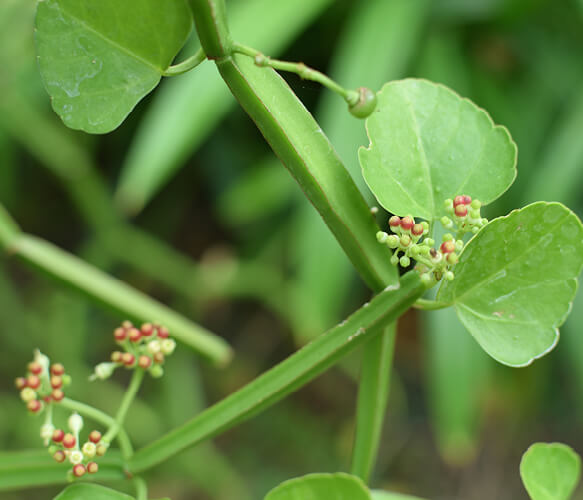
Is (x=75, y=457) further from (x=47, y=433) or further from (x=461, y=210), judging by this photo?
(x=461, y=210)

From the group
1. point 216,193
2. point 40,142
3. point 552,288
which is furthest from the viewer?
point 216,193

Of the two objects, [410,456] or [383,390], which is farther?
[410,456]

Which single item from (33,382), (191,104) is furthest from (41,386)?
(191,104)

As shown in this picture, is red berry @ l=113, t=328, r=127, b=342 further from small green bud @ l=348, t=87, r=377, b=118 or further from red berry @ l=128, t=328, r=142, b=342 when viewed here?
small green bud @ l=348, t=87, r=377, b=118

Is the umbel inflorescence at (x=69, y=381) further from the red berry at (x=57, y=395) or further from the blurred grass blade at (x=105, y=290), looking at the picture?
the blurred grass blade at (x=105, y=290)

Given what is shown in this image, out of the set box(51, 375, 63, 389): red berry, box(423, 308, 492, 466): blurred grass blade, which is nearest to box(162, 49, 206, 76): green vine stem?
box(51, 375, 63, 389): red berry

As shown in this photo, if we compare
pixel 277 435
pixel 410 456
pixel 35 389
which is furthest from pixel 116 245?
pixel 35 389

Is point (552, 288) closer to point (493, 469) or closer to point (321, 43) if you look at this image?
point (321, 43)

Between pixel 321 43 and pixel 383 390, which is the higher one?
pixel 321 43
